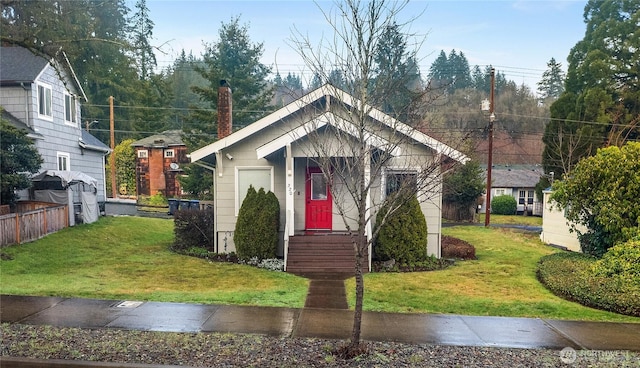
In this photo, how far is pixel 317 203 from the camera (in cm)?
1309

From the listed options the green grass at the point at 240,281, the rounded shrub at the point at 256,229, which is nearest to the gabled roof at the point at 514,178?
the green grass at the point at 240,281

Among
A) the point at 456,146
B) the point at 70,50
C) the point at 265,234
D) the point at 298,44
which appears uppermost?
the point at 70,50

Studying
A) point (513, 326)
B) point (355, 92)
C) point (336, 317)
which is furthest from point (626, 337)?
point (355, 92)

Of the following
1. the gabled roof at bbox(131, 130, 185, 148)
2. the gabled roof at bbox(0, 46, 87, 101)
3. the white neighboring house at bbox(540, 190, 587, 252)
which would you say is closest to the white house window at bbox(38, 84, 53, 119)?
the gabled roof at bbox(0, 46, 87, 101)

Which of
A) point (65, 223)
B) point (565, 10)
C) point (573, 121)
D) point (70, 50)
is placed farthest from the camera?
point (573, 121)

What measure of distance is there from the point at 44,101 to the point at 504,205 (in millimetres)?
32764

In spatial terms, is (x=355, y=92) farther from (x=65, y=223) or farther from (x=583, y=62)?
(x=583, y=62)

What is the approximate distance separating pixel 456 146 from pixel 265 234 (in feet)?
24.0

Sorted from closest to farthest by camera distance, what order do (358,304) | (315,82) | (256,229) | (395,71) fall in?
(358,304) < (395,71) < (315,82) < (256,229)

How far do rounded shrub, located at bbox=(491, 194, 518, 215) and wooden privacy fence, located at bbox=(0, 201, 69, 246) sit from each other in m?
31.0

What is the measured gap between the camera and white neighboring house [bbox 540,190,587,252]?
14.8 metres

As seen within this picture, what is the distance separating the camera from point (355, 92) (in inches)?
202

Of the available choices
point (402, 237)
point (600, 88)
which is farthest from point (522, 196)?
point (402, 237)

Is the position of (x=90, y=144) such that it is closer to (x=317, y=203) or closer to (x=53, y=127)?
(x=53, y=127)
